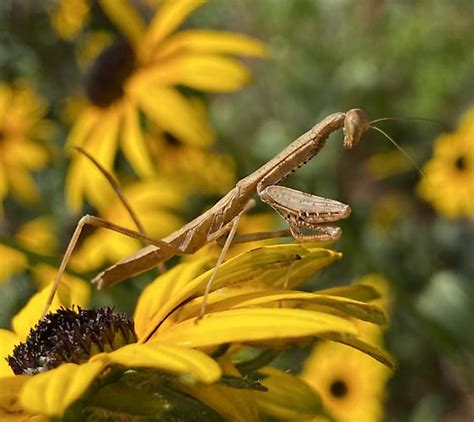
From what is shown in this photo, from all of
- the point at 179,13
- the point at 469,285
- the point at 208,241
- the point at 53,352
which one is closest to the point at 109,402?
the point at 53,352

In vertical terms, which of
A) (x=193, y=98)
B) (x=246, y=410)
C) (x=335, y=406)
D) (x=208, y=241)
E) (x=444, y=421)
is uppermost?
(x=193, y=98)

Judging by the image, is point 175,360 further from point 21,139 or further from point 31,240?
point 21,139

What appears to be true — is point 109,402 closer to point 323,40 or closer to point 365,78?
point 365,78

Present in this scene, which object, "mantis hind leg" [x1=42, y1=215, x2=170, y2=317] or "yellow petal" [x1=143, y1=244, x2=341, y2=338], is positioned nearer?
"yellow petal" [x1=143, y1=244, x2=341, y2=338]

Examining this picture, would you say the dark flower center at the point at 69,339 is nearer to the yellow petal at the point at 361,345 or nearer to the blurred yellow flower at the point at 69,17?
the yellow petal at the point at 361,345

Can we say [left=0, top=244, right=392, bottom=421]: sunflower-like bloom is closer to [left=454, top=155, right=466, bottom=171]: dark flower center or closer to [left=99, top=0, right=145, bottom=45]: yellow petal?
[left=99, top=0, right=145, bottom=45]: yellow petal

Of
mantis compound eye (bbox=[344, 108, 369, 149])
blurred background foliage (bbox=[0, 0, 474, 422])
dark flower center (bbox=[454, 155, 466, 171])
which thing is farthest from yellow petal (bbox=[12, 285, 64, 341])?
dark flower center (bbox=[454, 155, 466, 171])
